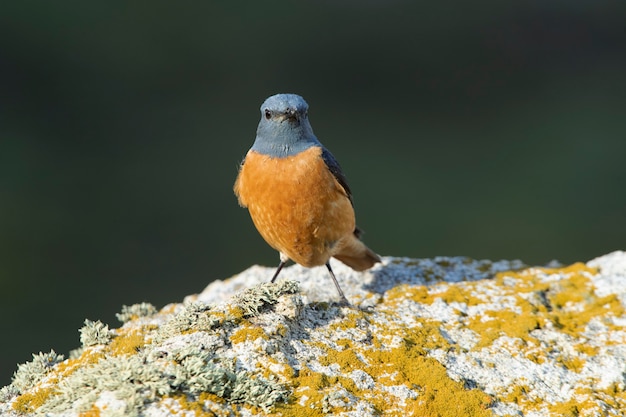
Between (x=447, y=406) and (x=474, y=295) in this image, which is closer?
(x=447, y=406)

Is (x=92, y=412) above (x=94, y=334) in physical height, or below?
below

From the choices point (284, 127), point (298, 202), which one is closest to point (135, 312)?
point (298, 202)

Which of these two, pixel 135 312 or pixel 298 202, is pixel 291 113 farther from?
pixel 135 312

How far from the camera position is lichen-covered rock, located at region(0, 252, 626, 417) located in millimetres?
3523

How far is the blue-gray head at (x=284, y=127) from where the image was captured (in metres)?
5.55

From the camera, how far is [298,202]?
5.48 m

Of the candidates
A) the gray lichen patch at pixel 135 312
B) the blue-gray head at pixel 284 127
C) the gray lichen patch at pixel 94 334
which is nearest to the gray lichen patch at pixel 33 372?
the gray lichen patch at pixel 94 334

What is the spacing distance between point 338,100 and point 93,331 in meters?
10.2

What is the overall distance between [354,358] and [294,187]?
169 centimetres

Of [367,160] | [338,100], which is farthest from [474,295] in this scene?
[338,100]

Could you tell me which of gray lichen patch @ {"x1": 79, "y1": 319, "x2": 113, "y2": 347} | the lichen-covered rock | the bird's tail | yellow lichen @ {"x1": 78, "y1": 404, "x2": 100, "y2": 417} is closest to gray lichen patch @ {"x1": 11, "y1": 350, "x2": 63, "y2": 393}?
the lichen-covered rock

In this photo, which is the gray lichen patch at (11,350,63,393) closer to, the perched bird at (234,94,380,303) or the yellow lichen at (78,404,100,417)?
the yellow lichen at (78,404,100,417)

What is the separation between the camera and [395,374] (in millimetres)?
4125

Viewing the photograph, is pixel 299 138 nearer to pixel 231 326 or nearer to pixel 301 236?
pixel 301 236
